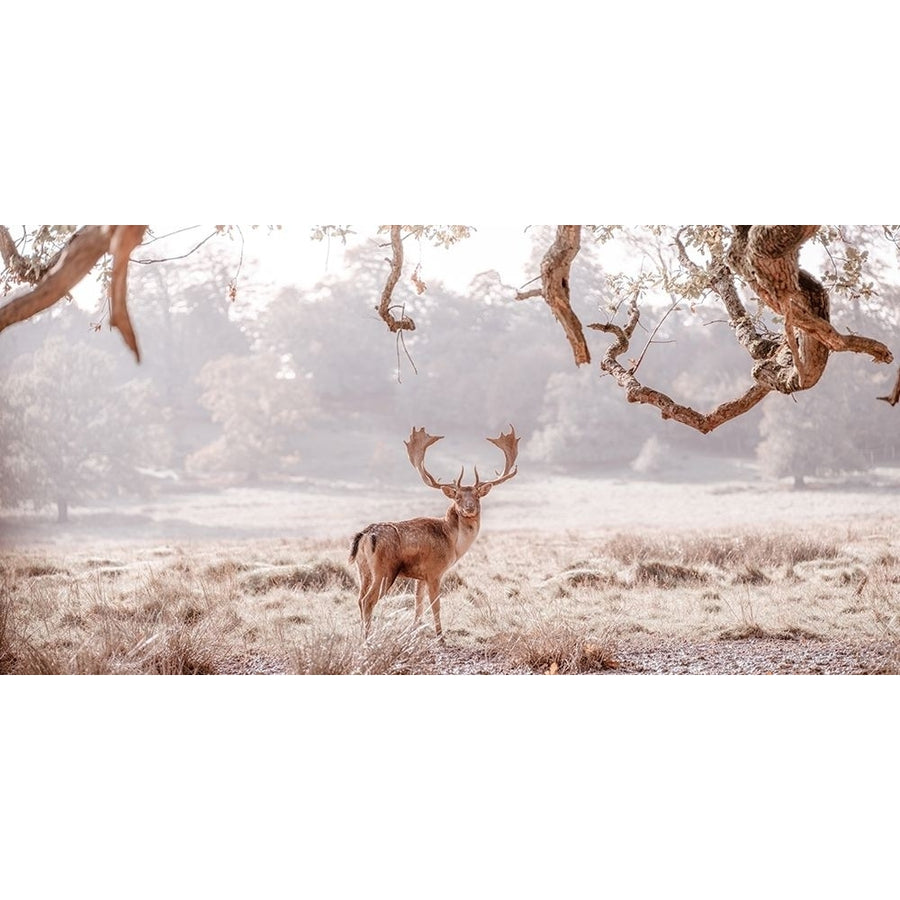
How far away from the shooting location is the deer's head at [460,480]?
5285 mm

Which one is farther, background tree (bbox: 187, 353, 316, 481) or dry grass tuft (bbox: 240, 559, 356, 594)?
background tree (bbox: 187, 353, 316, 481)

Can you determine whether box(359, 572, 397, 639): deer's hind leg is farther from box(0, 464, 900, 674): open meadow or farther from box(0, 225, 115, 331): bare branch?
box(0, 225, 115, 331): bare branch

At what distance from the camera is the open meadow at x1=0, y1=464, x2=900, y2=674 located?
5.17 metres

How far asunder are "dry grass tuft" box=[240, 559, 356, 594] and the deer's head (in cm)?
84

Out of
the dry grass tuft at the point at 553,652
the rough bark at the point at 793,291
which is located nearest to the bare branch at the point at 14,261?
the dry grass tuft at the point at 553,652

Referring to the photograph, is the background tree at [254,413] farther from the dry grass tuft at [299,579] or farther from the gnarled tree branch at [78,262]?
the gnarled tree branch at [78,262]

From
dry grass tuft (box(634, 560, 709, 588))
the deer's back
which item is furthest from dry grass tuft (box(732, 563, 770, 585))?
the deer's back

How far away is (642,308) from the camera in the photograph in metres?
6.20

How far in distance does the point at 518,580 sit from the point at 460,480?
2.52 ft
